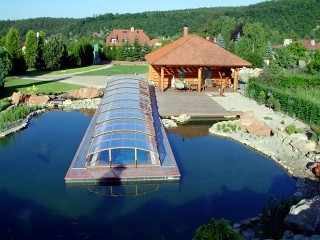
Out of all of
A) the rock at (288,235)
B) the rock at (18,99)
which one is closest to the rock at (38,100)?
the rock at (18,99)

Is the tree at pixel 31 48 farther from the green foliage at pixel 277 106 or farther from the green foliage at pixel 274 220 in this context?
the green foliage at pixel 274 220

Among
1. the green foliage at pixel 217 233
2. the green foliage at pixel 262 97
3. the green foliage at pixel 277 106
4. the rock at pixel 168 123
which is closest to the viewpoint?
the green foliage at pixel 217 233

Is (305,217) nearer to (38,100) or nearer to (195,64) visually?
(195,64)

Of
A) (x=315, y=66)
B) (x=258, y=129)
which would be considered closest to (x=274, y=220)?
(x=258, y=129)

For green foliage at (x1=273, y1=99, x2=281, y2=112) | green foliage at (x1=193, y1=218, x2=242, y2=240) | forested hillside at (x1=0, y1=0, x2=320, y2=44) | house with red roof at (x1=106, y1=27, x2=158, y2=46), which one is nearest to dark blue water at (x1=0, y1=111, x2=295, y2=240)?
green foliage at (x1=193, y1=218, x2=242, y2=240)

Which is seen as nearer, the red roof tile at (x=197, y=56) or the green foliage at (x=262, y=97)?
the green foliage at (x=262, y=97)

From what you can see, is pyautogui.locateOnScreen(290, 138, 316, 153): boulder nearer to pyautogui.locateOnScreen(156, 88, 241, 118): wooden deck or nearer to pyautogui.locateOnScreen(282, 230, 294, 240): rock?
pyautogui.locateOnScreen(156, 88, 241, 118): wooden deck
